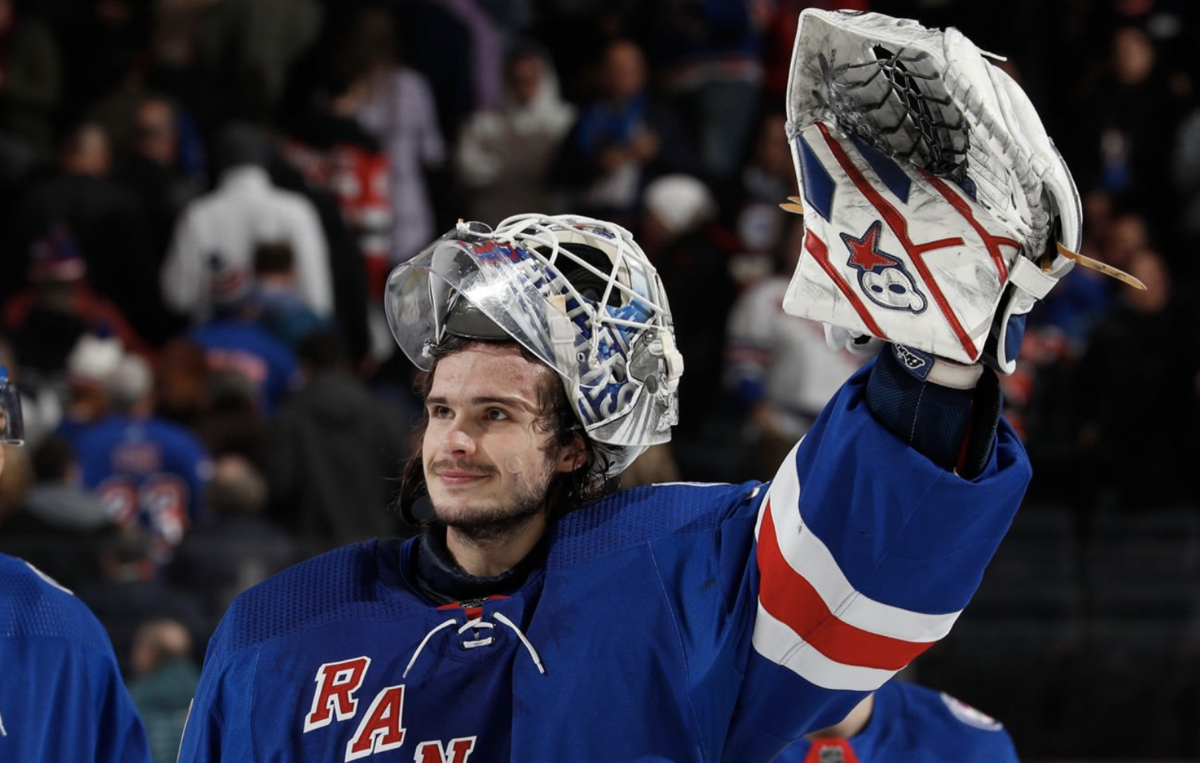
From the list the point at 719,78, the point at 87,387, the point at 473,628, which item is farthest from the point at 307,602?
the point at 719,78

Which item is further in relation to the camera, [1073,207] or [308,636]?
[308,636]

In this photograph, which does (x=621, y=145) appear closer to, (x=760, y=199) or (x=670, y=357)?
(x=760, y=199)

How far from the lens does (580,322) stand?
8.84ft

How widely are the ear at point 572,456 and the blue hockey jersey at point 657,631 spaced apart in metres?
0.10

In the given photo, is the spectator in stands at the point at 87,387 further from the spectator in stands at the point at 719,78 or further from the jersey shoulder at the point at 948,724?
the jersey shoulder at the point at 948,724

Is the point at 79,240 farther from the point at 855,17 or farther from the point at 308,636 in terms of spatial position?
the point at 855,17

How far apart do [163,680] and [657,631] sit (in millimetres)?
2803

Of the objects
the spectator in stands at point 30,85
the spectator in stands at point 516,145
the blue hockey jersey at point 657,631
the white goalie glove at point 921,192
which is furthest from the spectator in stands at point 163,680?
the spectator in stands at point 30,85

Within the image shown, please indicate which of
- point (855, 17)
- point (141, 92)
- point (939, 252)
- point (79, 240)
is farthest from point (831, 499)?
point (141, 92)

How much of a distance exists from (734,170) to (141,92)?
2.46 metres

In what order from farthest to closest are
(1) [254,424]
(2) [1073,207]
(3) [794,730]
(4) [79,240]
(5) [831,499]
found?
(4) [79,240], (1) [254,424], (3) [794,730], (5) [831,499], (2) [1073,207]

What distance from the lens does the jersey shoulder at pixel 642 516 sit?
2.64 metres

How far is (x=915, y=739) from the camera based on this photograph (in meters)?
3.61

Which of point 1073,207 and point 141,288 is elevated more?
point 1073,207
